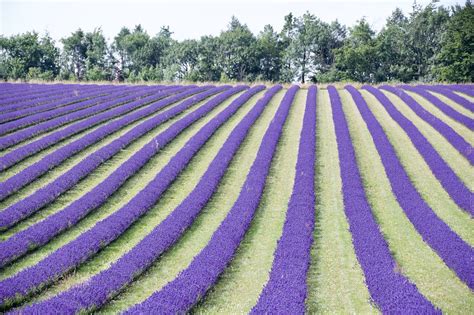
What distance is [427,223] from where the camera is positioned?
39.1ft

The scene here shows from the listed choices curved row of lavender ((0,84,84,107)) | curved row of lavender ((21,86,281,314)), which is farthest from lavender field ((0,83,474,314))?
curved row of lavender ((0,84,84,107))

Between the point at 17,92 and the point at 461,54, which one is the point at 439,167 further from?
the point at 461,54

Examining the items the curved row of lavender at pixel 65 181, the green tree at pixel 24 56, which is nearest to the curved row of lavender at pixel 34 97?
the curved row of lavender at pixel 65 181

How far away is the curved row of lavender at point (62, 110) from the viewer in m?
21.9

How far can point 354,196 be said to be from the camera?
46.8 ft

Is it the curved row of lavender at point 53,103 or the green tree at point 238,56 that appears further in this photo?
the green tree at point 238,56

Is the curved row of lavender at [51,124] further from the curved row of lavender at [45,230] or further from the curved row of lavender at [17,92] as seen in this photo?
the curved row of lavender at [45,230]

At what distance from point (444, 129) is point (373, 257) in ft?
45.7

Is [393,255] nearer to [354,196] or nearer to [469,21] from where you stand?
[354,196]

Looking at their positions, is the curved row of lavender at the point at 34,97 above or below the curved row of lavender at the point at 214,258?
above

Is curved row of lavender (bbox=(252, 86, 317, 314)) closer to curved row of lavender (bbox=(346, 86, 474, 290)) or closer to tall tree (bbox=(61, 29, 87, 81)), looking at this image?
curved row of lavender (bbox=(346, 86, 474, 290))

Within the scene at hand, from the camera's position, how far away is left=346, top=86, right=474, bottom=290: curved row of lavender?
385 inches

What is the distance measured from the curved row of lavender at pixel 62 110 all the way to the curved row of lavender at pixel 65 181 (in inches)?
232

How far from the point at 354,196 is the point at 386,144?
6.65m
